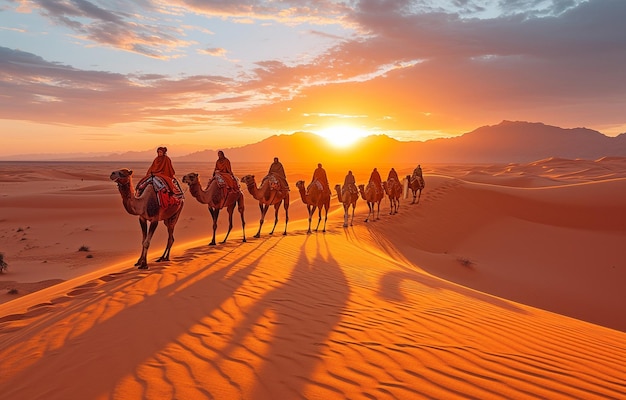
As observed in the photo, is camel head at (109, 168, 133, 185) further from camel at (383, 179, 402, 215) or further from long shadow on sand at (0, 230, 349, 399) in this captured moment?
camel at (383, 179, 402, 215)

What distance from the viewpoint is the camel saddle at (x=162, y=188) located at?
816cm

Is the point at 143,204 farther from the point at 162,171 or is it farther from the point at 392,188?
the point at 392,188

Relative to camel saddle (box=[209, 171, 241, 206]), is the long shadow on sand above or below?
below

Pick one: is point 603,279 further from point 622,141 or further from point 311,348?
point 622,141

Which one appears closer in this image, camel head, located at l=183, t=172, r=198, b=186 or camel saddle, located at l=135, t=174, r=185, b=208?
camel saddle, located at l=135, t=174, r=185, b=208

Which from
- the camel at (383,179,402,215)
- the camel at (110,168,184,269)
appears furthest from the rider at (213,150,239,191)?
Answer: the camel at (383,179,402,215)

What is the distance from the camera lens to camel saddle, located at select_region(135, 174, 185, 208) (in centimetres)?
816

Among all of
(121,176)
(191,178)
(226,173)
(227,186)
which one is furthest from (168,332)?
(226,173)

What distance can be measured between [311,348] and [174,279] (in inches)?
149

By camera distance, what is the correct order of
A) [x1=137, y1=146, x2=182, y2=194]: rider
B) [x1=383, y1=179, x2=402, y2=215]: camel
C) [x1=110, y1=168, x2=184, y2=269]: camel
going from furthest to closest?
[x1=383, y1=179, x2=402, y2=215]: camel, [x1=137, y1=146, x2=182, y2=194]: rider, [x1=110, y1=168, x2=184, y2=269]: camel

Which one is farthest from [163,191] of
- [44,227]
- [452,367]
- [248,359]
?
[44,227]

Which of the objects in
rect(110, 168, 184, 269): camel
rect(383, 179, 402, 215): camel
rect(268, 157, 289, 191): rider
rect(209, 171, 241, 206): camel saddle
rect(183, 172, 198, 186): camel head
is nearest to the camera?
rect(110, 168, 184, 269): camel

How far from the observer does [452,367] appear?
12.2 ft

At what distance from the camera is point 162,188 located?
8273mm
